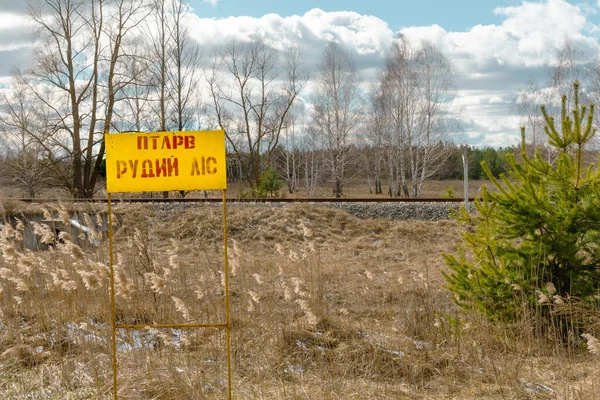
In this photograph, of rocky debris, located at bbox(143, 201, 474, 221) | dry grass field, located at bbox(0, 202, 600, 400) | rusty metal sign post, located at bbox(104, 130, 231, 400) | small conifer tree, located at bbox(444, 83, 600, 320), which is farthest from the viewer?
rocky debris, located at bbox(143, 201, 474, 221)

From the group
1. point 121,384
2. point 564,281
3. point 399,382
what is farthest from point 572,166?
point 121,384

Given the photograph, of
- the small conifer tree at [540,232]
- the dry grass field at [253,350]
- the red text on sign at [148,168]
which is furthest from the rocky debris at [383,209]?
the red text on sign at [148,168]

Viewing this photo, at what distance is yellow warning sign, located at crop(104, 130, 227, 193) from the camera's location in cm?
394

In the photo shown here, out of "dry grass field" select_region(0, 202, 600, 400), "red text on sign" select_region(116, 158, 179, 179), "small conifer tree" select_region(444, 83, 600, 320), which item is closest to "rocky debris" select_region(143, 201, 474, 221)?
"dry grass field" select_region(0, 202, 600, 400)

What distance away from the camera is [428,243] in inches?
501

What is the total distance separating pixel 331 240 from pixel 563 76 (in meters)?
20.9

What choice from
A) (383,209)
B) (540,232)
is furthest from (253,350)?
(383,209)

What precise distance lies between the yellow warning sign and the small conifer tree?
2.86m

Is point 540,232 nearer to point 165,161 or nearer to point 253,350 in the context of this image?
point 253,350

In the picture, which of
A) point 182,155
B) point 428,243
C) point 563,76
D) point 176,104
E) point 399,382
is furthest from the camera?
point 563,76

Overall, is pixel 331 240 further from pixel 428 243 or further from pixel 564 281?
pixel 564 281

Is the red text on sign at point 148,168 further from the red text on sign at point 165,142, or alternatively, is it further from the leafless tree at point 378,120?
the leafless tree at point 378,120

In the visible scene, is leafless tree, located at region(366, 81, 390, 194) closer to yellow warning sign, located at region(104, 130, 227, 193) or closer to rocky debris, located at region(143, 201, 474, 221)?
rocky debris, located at region(143, 201, 474, 221)

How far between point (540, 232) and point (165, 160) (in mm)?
3791
